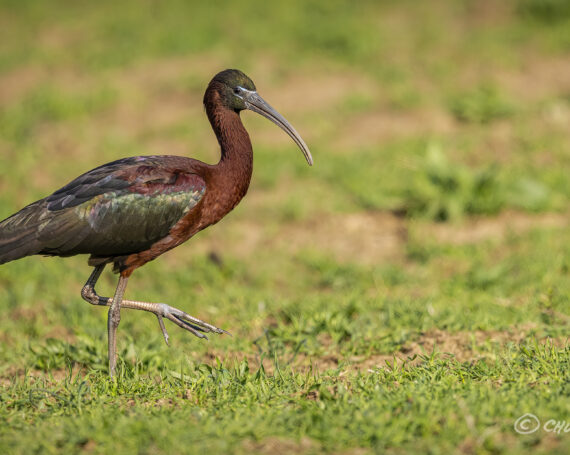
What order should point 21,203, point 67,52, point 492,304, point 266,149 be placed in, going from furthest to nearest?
point 67,52 → point 266,149 → point 21,203 → point 492,304

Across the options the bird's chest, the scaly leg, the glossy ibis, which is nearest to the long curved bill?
the glossy ibis

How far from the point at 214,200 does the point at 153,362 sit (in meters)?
1.17

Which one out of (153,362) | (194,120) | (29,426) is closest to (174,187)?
(153,362)

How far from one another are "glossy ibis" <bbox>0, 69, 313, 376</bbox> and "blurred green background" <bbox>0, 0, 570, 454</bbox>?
26.7 inches

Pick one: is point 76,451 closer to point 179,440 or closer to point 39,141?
point 179,440

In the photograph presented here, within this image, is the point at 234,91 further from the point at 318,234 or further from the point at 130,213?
the point at 318,234

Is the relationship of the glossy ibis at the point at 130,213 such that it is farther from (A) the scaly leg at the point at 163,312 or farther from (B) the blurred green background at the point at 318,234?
(B) the blurred green background at the point at 318,234

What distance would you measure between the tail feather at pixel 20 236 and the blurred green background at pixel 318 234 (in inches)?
31.5

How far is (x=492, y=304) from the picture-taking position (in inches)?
249

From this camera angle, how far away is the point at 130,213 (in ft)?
17.1

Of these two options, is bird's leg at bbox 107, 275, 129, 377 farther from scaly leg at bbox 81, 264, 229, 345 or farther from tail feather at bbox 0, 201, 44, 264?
tail feather at bbox 0, 201, 44, 264

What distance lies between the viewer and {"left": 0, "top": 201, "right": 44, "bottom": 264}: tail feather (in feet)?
16.9

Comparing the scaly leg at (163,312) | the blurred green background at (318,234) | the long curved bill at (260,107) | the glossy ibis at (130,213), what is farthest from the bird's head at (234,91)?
the blurred green background at (318,234)

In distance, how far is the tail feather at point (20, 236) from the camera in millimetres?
5141
